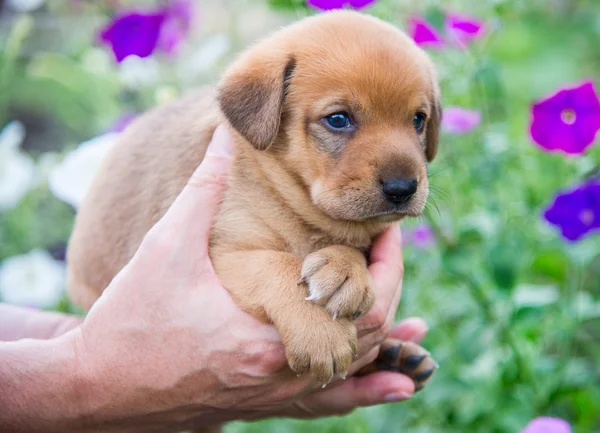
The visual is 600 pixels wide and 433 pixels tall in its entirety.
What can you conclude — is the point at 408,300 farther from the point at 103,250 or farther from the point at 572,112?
the point at 103,250

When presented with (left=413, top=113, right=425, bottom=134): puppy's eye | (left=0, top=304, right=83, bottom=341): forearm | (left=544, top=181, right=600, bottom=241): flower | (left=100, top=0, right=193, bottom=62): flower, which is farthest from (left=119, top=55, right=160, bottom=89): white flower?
(left=544, top=181, right=600, bottom=241): flower

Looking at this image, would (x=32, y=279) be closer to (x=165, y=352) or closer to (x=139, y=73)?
(x=139, y=73)

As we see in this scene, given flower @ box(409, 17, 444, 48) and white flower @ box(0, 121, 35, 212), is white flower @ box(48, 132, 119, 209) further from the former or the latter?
flower @ box(409, 17, 444, 48)

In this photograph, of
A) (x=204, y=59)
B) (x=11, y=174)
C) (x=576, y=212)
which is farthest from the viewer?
(x=204, y=59)

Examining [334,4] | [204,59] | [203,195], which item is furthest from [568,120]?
[204,59]

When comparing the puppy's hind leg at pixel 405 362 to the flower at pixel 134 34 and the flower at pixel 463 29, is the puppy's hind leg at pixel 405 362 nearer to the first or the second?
the flower at pixel 463 29

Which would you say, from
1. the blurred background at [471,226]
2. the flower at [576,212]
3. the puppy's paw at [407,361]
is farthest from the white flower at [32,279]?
the flower at [576,212]

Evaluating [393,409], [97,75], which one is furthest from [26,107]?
[393,409]
